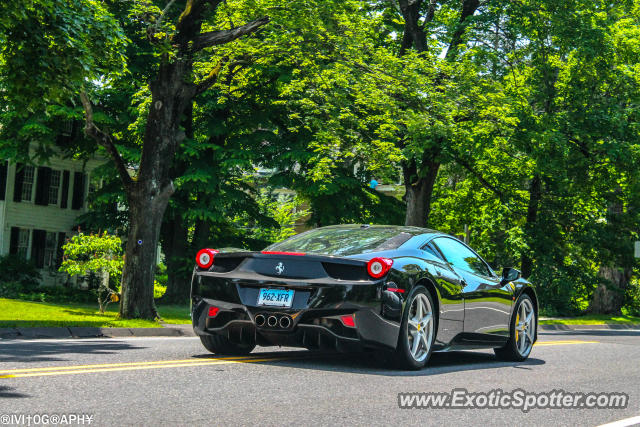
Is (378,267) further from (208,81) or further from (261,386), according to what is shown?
(208,81)

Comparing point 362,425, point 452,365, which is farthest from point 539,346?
point 362,425

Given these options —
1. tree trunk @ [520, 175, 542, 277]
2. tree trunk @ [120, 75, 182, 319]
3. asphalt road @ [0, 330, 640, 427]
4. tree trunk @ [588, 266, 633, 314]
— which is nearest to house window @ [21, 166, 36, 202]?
tree trunk @ [120, 75, 182, 319]

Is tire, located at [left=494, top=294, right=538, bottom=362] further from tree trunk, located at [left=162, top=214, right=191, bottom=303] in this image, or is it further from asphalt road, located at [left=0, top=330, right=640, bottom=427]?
tree trunk, located at [left=162, top=214, right=191, bottom=303]

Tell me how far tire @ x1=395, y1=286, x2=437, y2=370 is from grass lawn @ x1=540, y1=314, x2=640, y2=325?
20730mm

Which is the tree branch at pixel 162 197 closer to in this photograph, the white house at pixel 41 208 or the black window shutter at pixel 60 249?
the white house at pixel 41 208

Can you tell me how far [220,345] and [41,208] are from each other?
106 ft

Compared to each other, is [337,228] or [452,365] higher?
[337,228]

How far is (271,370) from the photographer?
7.50 m

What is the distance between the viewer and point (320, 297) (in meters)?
7.64

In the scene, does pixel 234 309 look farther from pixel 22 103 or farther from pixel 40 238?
pixel 40 238

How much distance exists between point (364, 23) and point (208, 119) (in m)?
6.82

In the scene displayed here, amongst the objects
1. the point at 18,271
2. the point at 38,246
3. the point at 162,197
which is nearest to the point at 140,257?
the point at 162,197

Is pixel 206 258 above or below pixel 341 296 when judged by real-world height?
above

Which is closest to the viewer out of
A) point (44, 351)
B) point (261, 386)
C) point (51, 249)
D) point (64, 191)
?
point (261, 386)
